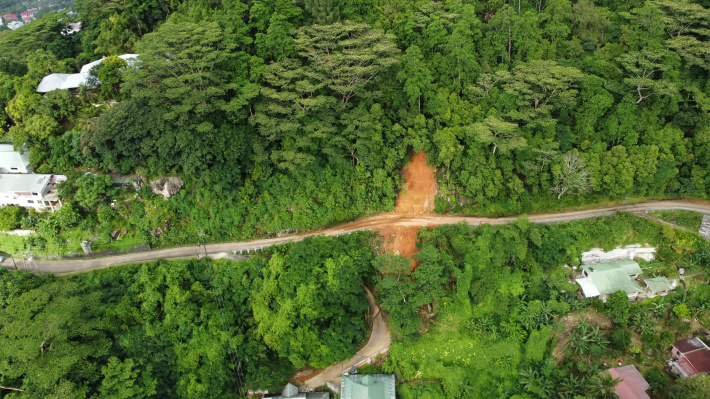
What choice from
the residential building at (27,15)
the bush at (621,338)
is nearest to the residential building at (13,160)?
the bush at (621,338)

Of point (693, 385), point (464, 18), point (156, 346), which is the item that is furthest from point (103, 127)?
point (693, 385)

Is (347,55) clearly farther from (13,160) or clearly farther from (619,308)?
(13,160)

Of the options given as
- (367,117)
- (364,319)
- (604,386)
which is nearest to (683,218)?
(604,386)

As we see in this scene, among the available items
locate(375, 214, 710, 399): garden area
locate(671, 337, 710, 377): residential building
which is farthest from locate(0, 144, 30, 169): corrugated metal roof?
locate(671, 337, 710, 377): residential building

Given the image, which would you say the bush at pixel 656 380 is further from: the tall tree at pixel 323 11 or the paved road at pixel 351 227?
the tall tree at pixel 323 11

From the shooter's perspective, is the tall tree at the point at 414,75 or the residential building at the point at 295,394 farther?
the tall tree at the point at 414,75

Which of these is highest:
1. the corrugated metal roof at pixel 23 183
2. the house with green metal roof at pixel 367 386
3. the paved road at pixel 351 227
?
the corrugated metal roof at pixel 23 183

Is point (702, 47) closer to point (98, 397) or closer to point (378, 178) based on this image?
point (378, 178)
